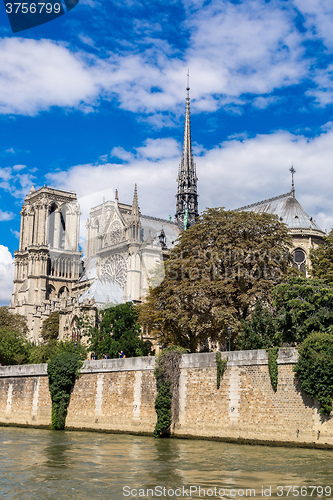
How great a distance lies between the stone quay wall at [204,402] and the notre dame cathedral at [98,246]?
50.4 ft

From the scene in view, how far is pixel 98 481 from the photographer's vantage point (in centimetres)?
1567

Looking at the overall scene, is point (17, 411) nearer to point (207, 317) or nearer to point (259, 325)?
point (207, 317)

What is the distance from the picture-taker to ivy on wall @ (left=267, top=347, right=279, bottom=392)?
76.5 ft

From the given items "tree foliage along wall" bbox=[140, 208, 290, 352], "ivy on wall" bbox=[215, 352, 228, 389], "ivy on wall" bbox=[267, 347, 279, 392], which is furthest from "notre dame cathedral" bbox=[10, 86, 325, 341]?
"ivy on wall" bbox=[267, 347, 279, 392]

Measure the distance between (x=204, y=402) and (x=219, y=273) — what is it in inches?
370

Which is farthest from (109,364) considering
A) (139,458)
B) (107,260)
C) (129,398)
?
(107,260)

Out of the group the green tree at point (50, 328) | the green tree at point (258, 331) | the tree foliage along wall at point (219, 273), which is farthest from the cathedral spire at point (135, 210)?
the green tree at point (258, 331)

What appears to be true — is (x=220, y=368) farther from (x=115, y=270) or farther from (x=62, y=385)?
(x=115, y=270)

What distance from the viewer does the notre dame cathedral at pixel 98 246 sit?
5917cm

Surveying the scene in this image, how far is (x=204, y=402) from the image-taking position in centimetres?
2559

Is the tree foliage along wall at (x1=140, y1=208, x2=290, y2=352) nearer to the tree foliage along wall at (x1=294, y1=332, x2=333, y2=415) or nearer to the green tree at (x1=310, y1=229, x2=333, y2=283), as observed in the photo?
the green tree at (x1=310, y1=229, x2=333, y2=283)

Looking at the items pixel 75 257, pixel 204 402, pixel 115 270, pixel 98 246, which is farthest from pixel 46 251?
pixel 204 402

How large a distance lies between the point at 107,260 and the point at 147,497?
63.9 meters

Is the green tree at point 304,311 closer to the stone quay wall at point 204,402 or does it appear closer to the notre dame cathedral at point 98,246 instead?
the stone quay wall at point 204,402
